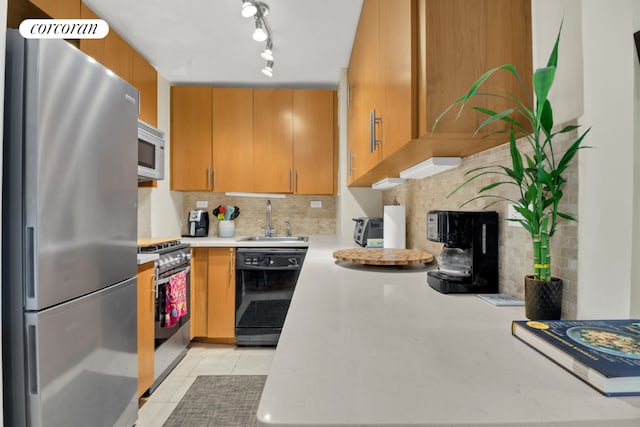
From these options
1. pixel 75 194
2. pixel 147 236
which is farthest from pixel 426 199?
pixel 147 236

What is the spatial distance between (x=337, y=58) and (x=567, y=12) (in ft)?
6.54

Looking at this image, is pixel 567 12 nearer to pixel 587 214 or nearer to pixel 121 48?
pixel 587 214

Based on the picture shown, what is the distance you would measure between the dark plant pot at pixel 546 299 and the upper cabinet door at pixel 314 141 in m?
2.48

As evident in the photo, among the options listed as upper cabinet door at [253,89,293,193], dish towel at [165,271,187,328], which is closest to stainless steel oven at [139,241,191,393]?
dish towel at [165,271,187,328]

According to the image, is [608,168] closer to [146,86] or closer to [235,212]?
[146,86]

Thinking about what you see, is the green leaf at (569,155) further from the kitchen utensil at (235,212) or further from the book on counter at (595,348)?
the kitchen utensil at (235,212)

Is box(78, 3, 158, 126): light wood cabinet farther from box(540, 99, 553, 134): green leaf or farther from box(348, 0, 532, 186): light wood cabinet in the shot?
box(540, 99, 553, 134): green leaf

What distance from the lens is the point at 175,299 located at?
2.34 m

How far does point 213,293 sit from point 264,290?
18.8 inches

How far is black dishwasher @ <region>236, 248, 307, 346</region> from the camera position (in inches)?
108

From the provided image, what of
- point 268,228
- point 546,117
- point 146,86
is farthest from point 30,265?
point 268,228

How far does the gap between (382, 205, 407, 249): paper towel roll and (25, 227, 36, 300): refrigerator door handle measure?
1.68m

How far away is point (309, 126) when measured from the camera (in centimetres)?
313

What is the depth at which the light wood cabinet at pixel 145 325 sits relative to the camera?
189 cm
